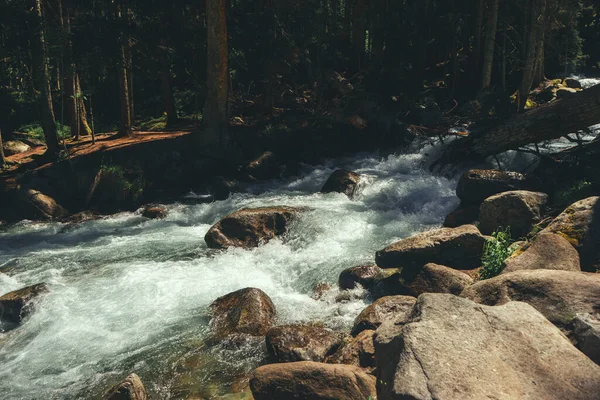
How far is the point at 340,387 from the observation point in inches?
197

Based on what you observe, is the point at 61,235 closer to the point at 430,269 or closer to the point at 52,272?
the point at 52,272

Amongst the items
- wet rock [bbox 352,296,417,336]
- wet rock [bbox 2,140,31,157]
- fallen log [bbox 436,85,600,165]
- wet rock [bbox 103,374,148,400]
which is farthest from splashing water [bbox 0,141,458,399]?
wet rock [bbox 2,140,31,157]

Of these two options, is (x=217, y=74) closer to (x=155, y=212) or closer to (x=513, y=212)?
(x=155, y=212)

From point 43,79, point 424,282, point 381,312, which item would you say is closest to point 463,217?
point 424,282

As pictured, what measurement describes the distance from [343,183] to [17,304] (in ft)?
29.6

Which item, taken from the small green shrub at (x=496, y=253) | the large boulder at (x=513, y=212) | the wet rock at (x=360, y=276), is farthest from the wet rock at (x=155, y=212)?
the small green shrub at (x=496, y=253)

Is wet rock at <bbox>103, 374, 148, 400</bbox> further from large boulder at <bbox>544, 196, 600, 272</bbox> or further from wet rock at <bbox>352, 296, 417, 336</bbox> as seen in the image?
large boulder at <bbox>544, 196, 600, 272</bbox>

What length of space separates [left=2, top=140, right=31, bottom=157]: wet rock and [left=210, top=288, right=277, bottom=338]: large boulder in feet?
45.4

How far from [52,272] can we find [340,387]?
25.3 ft

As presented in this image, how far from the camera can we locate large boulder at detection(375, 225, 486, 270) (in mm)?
8172

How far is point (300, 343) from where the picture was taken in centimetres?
664

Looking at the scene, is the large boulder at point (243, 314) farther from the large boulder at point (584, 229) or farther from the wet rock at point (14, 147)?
the wet rock at point (14, 147)

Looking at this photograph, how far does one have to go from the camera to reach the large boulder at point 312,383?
16.3ft

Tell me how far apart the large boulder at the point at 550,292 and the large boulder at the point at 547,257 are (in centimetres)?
90
